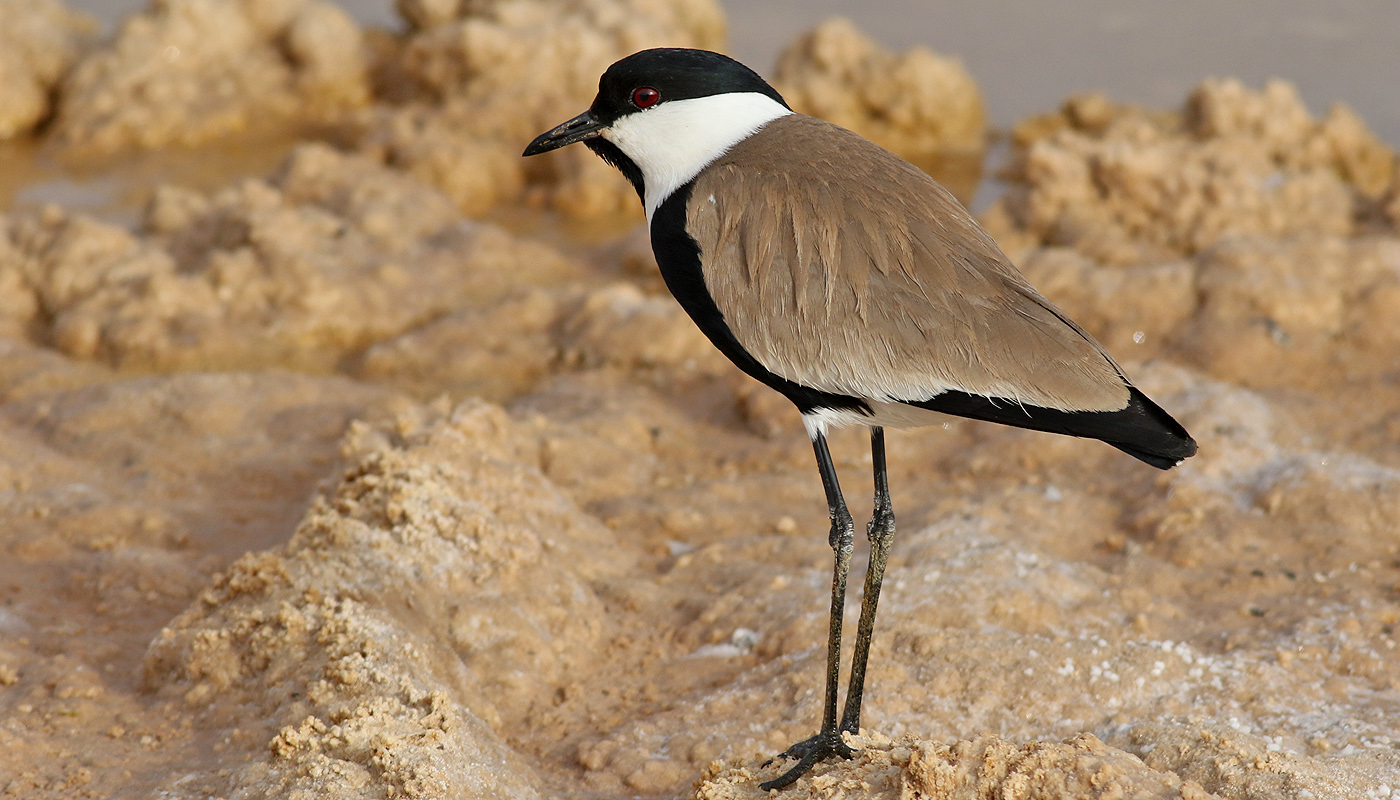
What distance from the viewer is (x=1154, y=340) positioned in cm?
608

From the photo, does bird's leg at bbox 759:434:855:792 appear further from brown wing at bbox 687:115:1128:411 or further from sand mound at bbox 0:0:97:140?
sand mound at bbox 0:0:97:140

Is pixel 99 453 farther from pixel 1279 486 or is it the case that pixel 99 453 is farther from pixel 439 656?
pixel 1279 486

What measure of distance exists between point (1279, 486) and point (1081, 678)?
1.64 meters

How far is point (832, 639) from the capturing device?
3385 mm

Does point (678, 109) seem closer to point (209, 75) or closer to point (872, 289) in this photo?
point (872, 289)

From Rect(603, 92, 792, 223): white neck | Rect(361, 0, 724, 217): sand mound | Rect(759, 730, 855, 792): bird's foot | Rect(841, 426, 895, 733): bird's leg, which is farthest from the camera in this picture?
Rect(361, 0, 724, 217): sand mound

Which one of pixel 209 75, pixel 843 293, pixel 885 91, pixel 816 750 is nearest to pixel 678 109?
pixel 843 293

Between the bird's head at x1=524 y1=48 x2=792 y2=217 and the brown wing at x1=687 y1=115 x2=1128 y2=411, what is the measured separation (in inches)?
4.7

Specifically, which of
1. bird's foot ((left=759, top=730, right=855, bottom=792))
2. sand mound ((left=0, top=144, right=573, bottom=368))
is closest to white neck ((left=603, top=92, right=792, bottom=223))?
bird's foot ((left=759, top=730, right=855, bottom=792))

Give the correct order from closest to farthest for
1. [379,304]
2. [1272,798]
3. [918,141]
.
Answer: [1272,798]
[379,304]
[918,141]

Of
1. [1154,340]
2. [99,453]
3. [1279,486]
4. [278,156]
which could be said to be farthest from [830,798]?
[278,156]

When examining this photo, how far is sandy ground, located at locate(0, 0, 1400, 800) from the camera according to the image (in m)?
3.29

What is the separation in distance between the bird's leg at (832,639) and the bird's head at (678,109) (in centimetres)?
88

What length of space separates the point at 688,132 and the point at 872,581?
4.49ft
